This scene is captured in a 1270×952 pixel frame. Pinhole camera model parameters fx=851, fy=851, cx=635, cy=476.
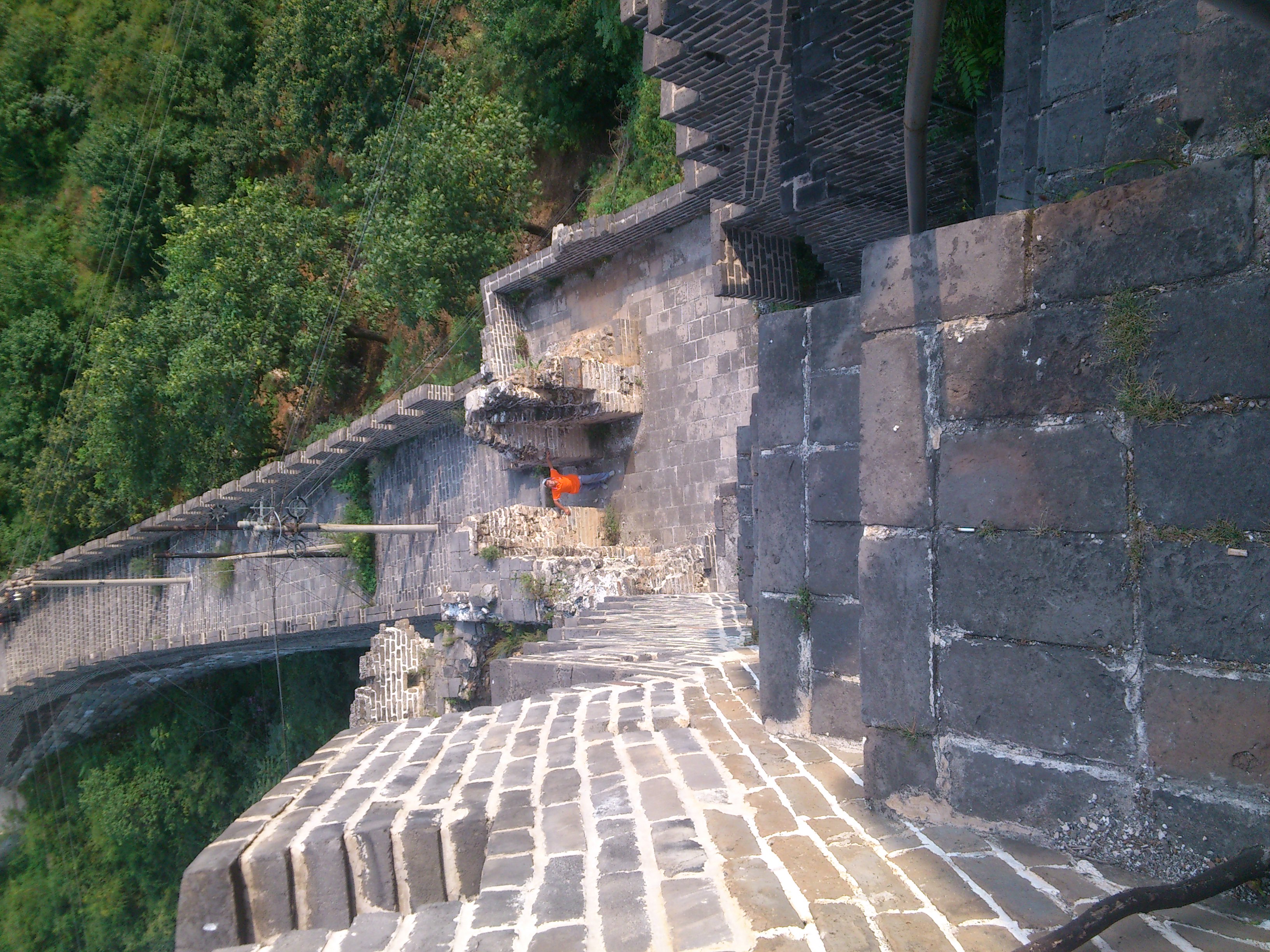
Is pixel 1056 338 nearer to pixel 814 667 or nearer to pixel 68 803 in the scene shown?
pixel 814 667

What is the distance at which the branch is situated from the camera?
184cm

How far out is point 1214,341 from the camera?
214 cm

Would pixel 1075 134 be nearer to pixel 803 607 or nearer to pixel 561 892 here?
pixel 803 607

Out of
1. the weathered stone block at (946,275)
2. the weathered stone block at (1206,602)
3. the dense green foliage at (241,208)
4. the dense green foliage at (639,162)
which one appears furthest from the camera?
the dense green foliage at (241,208)

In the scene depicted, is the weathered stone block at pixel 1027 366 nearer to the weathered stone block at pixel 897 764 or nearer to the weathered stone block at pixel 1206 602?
the weathered stone block at pixel 1206 602

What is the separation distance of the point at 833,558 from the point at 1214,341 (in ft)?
5.00

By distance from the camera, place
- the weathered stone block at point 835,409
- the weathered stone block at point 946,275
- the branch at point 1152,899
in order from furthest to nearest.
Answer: the weathered stone block at point 835,409, the weathered stone block at point 946,275, the branch at point 1152,899

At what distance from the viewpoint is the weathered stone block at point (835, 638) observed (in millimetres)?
3297

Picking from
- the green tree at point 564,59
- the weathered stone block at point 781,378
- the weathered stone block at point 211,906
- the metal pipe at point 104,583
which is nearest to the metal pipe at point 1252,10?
the weathered stone block at point 781,378

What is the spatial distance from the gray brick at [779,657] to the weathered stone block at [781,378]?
2.25 feet

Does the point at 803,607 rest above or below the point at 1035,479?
below

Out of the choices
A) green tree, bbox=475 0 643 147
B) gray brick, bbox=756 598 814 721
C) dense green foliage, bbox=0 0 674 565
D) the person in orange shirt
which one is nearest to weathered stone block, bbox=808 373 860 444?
gray brick, bbox=756 598 814 721

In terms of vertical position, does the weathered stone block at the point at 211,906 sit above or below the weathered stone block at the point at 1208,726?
below

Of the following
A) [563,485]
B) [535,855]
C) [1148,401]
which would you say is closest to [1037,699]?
[1148,401]
